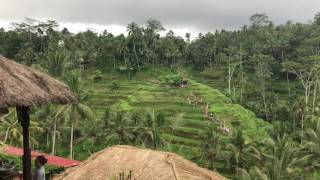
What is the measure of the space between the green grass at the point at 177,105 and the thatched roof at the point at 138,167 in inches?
1222

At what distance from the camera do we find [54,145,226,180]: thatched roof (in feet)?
37.1

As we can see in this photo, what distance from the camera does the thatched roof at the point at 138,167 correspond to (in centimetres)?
1131

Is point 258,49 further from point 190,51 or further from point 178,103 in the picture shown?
point 178,103

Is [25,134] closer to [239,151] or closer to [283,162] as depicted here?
[283,162]

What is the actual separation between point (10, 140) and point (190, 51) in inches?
2221

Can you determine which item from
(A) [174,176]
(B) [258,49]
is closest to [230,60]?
(B) [258,49]

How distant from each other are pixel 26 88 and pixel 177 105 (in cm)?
4869

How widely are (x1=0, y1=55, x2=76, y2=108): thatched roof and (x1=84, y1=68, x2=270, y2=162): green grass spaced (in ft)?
107

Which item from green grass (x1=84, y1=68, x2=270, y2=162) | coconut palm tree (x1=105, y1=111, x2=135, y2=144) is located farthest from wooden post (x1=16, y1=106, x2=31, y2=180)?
green grass (x1=84, y1=68, x2=270, y2=162)

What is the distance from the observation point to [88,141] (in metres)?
45.4

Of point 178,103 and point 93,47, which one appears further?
point 93,47

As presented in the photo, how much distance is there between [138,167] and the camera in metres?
11.5

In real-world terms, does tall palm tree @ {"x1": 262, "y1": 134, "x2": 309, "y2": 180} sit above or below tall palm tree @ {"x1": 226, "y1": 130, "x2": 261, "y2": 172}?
above

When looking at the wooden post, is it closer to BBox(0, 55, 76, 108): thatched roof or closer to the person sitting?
the person sitting
